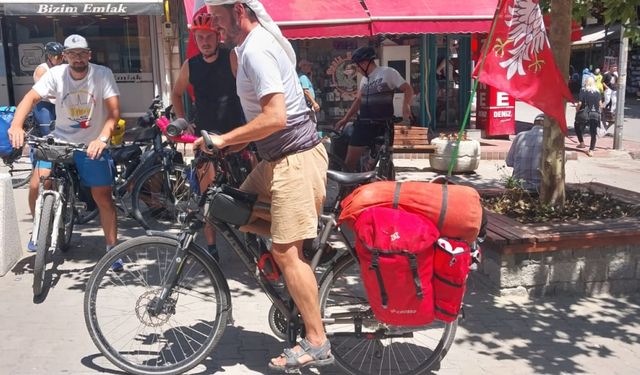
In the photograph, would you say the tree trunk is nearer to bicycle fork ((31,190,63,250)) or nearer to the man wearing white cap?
the man wearing white cap

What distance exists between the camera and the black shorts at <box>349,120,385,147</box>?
7.02 meters

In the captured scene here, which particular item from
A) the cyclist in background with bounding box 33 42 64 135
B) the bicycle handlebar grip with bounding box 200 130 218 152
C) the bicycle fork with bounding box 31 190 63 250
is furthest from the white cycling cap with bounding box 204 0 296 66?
the cyclist in background with bounding box 33 42 64 135

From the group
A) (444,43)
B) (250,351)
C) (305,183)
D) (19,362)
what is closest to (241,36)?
(305,183)

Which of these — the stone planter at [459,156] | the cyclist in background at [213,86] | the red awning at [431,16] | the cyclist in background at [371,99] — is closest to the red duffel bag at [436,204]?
the cyclist in background at [213,86]

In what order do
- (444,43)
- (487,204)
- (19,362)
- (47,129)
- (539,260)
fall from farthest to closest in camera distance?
1. (444,43)
2. (47,129)
3. (487,204)
4. (539,260)
5. (19,362)

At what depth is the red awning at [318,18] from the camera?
8844mm

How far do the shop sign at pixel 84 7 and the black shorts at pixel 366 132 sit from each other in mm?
6405

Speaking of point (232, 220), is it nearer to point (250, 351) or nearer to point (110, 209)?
point (250, 351)

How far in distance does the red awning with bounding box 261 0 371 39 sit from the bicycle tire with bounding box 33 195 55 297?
485 cm

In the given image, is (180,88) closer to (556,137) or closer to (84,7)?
(556,137)

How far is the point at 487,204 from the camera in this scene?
5.96 m

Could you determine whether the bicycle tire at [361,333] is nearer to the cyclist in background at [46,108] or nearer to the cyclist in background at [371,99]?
the cyclist in background at [371,99]

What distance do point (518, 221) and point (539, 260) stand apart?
59cm

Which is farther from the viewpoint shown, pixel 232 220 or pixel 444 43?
pixel 444 43
